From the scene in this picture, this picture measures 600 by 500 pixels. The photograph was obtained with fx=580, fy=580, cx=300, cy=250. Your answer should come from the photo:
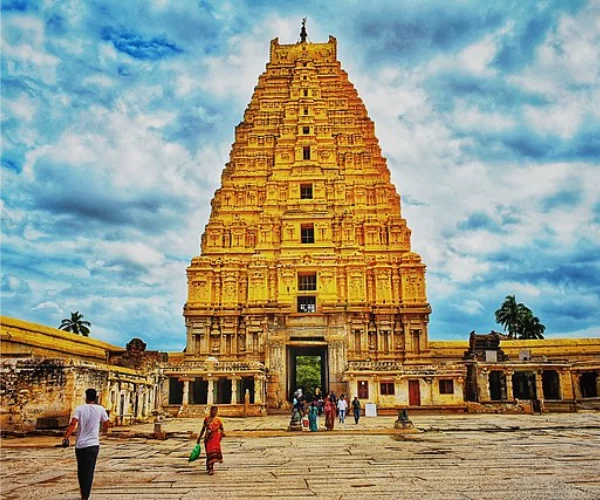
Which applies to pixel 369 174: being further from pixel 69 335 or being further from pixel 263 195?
pixel 69 335

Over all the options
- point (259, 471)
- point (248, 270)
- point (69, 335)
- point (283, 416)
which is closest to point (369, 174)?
point (248, 270)

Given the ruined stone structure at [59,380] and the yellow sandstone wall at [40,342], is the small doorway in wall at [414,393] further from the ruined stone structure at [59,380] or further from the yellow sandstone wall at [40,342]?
the yellow sandstone wall at [40,342]

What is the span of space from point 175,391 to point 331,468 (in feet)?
89.8

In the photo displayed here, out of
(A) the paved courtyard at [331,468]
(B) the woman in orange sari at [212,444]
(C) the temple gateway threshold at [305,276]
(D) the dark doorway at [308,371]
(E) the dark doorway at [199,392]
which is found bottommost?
(A) the paved courtyard at [331,468]

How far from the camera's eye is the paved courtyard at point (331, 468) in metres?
10.2

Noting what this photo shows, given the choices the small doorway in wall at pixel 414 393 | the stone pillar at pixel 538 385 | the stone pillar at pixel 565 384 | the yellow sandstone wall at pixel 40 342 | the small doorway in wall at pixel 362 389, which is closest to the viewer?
the yellow sandstone wall at pixel 40 342

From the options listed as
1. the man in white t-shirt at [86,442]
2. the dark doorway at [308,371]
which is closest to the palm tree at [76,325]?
the dark doorway at [308,371]

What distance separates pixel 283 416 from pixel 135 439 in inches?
663

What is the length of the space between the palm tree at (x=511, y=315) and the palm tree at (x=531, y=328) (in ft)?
2.31

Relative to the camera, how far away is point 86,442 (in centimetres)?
916

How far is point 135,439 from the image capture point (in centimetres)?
2116

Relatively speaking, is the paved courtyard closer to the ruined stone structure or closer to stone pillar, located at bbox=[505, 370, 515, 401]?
the ruined stone structure

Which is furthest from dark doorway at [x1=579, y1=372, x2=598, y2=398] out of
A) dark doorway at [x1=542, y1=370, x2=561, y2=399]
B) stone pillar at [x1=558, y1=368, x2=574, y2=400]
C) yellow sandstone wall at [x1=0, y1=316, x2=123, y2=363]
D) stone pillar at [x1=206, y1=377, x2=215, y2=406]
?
yellow sandstone wall at [x1=0, y1=316, x2=123, y2=363]

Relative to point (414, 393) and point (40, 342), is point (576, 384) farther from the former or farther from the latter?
point (40, 342)
